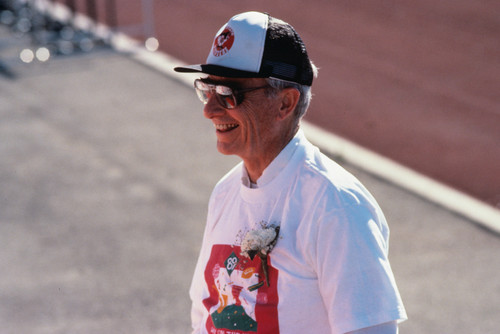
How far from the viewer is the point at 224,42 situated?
238 centimetres

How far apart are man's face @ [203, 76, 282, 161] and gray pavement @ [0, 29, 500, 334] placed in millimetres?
3001

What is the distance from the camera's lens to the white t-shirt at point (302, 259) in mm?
2086

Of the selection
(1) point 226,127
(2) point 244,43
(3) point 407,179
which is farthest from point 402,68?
(2) point 244,43

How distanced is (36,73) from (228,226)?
948cm

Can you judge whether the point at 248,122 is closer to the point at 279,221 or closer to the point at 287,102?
the point at 287,102

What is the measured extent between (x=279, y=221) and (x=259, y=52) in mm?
569

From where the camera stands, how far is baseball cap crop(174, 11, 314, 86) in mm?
2307

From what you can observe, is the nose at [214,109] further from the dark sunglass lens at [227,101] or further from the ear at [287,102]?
the ear at [287,102]

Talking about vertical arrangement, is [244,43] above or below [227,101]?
above

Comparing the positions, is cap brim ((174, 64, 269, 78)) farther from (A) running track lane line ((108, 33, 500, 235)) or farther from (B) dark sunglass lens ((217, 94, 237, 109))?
(A) running track lane line ((108, 33, 500, 235))

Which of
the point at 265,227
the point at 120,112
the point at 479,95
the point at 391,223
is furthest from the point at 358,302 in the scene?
the point at 479,95

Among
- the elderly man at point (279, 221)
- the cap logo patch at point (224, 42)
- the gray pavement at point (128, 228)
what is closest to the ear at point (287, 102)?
the elderly man at point (279, 221)

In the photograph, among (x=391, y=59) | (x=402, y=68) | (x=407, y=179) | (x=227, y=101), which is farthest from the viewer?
(x=391, y=59)

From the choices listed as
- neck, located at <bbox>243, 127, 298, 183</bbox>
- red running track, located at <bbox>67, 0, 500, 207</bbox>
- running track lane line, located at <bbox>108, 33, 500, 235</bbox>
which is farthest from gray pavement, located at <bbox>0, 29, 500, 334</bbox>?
neck, located at <bbox>243, 127, 298, 183</bbox>
